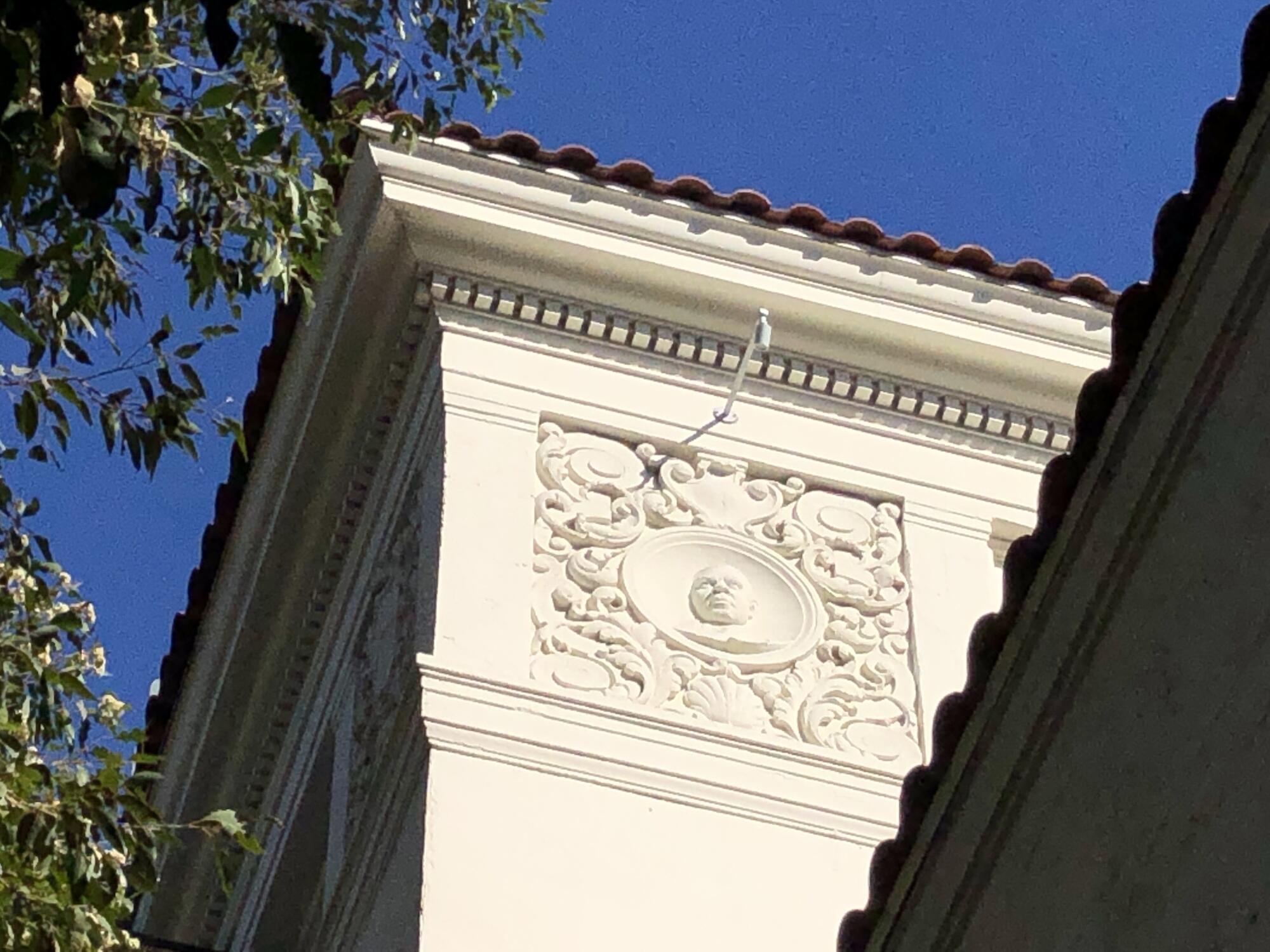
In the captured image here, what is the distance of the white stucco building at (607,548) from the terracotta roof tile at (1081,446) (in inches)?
101

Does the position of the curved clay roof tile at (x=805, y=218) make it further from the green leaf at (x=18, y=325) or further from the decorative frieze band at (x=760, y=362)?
the green leaf at (x=18, y=325)

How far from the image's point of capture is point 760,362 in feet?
31.1

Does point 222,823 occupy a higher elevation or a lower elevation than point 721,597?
lower

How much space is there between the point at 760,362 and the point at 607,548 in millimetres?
1177

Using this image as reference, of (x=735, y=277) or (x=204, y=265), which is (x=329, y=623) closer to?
(x=735, y=277)

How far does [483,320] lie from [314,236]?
123 inches

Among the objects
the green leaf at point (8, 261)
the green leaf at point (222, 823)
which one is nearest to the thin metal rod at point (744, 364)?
the green leaf at point (222, 823)

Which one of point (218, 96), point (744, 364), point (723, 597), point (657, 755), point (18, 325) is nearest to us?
point (18, 325)

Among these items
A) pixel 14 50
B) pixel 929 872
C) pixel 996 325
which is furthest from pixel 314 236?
pixel 996 325

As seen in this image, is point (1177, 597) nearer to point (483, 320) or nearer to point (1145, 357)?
point (1145, 357)

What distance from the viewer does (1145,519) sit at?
14.9 feet

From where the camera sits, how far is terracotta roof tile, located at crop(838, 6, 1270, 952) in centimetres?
451

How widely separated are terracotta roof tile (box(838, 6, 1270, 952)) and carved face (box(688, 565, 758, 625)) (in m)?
3.44

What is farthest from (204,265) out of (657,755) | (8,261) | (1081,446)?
(657,755)
